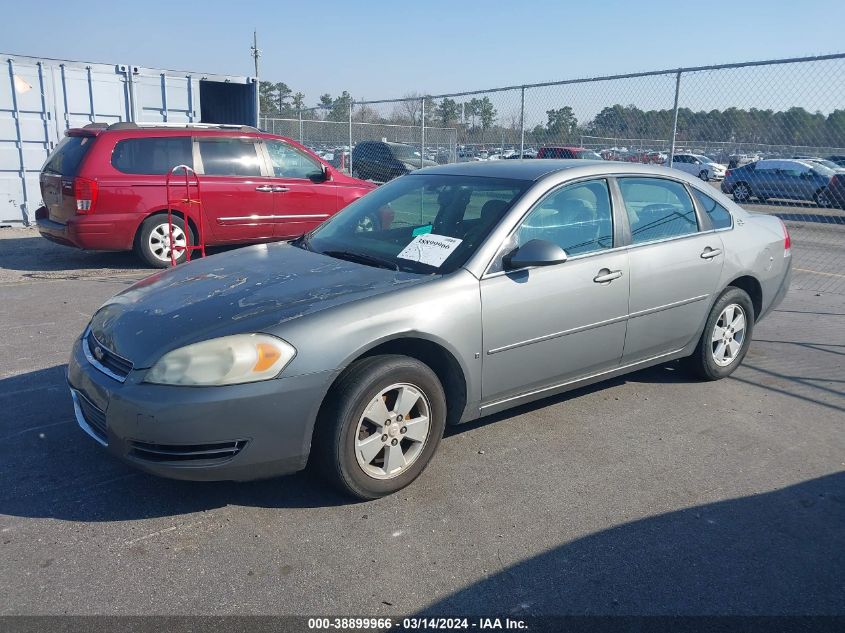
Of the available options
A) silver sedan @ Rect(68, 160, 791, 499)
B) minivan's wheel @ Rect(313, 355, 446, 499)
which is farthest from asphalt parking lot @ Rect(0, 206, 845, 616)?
silver sedan @ Rect(68, 160, 791, 499)

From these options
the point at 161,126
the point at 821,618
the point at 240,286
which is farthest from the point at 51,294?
the point at 821,618

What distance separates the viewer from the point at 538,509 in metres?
3.49

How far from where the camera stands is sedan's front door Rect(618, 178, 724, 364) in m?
4.57

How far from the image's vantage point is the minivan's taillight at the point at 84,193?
8555 millimetres

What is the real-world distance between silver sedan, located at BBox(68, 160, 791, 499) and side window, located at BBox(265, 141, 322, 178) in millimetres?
5307

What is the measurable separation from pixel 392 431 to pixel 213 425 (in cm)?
85

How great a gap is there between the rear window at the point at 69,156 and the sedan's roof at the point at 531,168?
5589 millimetres

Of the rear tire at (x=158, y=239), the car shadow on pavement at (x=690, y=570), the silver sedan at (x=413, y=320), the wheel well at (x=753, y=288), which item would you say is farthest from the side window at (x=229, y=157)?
the car shadow on pavement at (x=690, y=570)

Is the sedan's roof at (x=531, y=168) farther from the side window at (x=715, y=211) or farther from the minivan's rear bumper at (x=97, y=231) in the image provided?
the minivan's rear bumper at (x=97, y=231)

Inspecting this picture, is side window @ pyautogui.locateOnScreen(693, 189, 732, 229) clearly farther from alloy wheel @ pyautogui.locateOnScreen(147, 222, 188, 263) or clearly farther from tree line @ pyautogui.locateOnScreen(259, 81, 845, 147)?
alloy wheel @ pyautogui.locateOnScreen(147, 222, 188, 263)

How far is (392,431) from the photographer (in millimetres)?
3498

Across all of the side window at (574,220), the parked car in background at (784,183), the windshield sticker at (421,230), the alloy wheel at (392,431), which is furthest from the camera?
the parked car in background at (784,183)

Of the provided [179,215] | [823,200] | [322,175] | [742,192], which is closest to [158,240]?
[179,215]

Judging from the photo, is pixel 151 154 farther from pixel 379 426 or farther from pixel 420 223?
pixel 379 426
